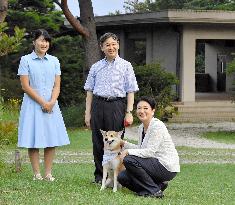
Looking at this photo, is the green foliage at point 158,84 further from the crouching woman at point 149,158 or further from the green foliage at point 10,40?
the crouching woman at point 149,158

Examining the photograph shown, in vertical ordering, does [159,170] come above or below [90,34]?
below

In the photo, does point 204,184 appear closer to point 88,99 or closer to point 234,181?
point 234,181

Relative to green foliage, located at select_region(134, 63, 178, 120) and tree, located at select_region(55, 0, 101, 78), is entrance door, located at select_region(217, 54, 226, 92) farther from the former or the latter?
tree, located at select_region(55, 0, 101, 78)

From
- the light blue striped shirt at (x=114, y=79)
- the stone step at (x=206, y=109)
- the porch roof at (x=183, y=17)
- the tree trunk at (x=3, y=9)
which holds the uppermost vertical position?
the porch roof at (x=183, y=17)

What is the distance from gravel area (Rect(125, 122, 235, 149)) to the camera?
18688 millimetres

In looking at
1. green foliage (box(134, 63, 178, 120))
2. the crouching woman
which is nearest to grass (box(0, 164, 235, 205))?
the crouching woman

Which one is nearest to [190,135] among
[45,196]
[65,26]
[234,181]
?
[234,181]

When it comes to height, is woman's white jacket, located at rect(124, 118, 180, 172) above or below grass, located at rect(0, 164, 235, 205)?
above

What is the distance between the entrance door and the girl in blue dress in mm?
24295

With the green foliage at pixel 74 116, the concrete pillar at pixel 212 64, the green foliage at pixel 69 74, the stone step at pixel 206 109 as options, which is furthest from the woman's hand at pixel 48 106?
the concrete pillar at pixel 212 64

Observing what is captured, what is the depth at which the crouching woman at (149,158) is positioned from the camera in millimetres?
7879

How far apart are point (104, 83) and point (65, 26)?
22.4 m

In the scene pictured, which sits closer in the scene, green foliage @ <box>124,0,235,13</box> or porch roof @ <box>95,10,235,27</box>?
porch roof @ <box>95,10,235,27</box>

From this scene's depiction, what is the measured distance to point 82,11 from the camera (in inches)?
942
